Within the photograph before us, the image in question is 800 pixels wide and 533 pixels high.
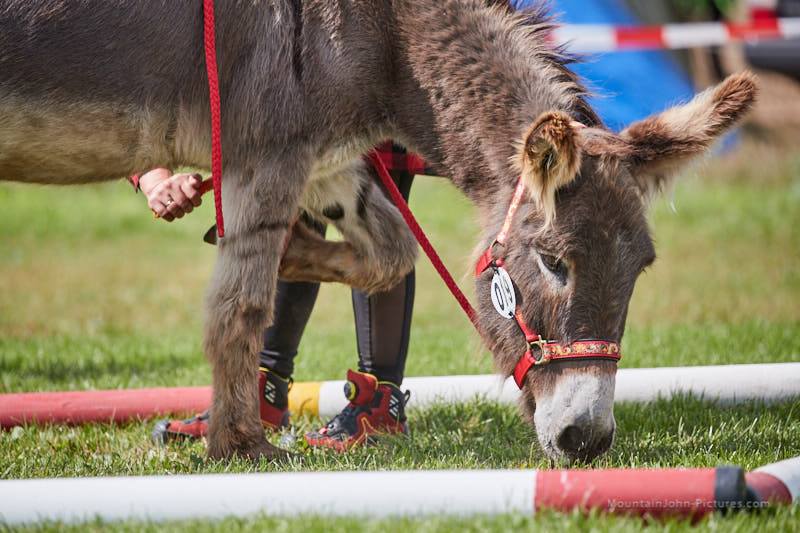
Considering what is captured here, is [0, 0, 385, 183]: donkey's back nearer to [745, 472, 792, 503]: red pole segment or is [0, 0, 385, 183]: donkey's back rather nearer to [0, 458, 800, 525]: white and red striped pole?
[0, 458, 800, 525]: white and red striped pole

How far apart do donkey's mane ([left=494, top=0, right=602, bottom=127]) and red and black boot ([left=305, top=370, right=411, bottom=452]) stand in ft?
4.55

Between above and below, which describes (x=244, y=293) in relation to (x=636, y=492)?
above

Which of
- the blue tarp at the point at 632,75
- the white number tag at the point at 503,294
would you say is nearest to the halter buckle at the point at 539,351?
the white number tag at the point at 503,294

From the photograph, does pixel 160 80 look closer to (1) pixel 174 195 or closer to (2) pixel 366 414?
(1) pixel 174 195

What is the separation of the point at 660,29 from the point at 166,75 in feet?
27.5

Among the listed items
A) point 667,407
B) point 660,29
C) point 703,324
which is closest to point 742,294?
point 703,324

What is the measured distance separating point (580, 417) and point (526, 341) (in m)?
0.31

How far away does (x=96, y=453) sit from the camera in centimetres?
402

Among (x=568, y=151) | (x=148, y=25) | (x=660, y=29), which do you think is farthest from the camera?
(x=660, y=29)

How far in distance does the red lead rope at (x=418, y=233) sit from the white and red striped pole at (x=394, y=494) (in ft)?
3.19

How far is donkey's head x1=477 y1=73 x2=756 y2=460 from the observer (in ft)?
10.8

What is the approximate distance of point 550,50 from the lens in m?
3.77

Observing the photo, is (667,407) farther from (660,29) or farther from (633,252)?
(660,29)

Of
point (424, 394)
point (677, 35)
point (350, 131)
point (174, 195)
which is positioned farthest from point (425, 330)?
point (677, 35)
